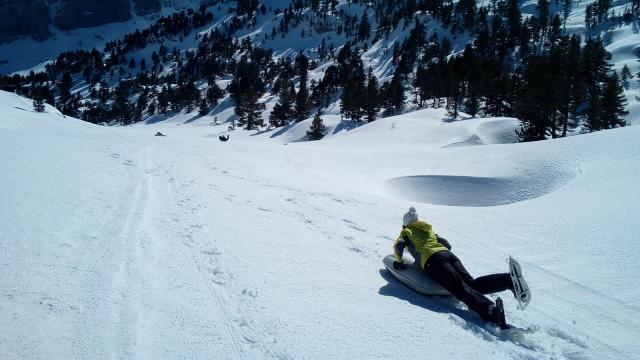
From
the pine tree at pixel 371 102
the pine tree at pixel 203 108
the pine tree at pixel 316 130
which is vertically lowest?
the pine tree at pixel 203 108

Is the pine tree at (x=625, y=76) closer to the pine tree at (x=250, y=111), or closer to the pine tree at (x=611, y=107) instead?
the pine tree at (x=611, y=107)

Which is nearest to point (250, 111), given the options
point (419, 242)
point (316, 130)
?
point (316, 130)

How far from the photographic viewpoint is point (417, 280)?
5.45 m

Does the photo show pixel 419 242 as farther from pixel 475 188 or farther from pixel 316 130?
pixel 316 130

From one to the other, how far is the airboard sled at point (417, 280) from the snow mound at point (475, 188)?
7.17 m

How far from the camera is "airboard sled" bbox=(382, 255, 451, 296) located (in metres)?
5.26

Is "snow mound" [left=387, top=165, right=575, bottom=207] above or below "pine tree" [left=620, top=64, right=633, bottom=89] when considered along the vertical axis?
above

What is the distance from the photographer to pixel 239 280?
17.2 ft

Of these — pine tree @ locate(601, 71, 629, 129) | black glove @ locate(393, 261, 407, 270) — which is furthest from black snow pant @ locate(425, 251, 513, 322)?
pine tree @ locate(601, 71, 629, 129)

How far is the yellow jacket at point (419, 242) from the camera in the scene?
5.47 m

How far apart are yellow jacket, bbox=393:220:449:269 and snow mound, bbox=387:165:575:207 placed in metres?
6.95

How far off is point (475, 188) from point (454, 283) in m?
8.75

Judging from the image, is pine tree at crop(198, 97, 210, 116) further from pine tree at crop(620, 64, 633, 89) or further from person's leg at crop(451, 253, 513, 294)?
person's leg at crop(451, 253, 513, 294)

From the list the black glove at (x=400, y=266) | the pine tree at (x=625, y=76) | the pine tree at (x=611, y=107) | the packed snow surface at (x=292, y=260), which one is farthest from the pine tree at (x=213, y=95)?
the black glove at (x=400, y=266)
